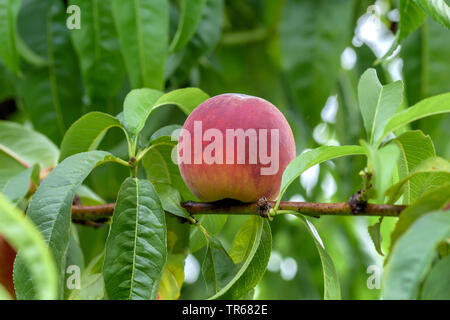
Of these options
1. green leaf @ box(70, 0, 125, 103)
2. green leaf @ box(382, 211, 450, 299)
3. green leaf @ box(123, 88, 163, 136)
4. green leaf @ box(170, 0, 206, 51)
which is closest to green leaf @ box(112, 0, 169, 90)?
green leaf @ box(170, 0, 206, 51)

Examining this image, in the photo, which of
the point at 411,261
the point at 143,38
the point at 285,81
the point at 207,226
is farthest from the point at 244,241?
the point at 285,81

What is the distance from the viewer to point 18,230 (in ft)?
1.15

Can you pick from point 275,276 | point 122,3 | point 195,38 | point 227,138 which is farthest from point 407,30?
point 275,276

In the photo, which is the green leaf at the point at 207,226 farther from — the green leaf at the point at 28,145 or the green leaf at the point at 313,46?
the green leaf at the point at 313,46

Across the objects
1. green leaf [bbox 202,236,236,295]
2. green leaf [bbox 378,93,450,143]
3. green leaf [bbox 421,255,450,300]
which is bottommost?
green leaf [bbox 202,236,236,295]

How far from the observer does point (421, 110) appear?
20.5 inches

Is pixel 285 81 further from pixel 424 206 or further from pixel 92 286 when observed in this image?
pixel 424 206

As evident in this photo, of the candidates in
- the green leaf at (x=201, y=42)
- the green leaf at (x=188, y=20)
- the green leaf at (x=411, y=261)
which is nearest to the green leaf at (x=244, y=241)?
the green leaf at (x=411, y=261)

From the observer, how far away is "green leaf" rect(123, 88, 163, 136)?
2.07 ft

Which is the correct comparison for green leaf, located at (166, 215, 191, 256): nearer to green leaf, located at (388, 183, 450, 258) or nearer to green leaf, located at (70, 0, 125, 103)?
green leaf, located at (388, 183, 450, 258)

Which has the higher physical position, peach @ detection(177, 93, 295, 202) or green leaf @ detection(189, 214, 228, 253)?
peach @ detection(177, 93, 295, 202)

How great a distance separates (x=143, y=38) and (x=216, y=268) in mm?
436

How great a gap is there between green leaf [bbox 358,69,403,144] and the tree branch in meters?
0.06

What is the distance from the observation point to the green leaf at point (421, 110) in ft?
1.70
